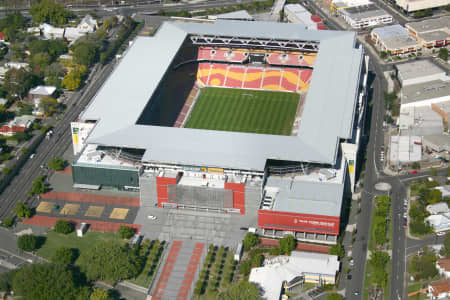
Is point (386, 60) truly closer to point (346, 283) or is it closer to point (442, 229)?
point (442, 229)

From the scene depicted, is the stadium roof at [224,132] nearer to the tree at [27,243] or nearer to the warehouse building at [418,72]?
the warehouse building at [418,72]

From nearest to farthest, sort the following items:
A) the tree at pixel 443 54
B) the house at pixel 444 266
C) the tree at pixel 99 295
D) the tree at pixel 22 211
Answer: the tree at pixel 99 295 → the house at pixel 444 266 → the tree at pixel 22 211 → the tree at pixel 443 54

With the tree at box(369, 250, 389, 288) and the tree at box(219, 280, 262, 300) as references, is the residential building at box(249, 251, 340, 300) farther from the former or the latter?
the tree at box(369, 250, 389, 288)

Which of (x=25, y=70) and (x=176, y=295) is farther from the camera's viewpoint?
(x=25, y=70)

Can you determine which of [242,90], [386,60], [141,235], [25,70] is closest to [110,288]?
[141,235]

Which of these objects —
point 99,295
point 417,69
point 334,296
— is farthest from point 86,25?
point 334,296

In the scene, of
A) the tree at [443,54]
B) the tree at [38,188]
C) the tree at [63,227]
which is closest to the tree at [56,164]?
the tree at [38,188]
